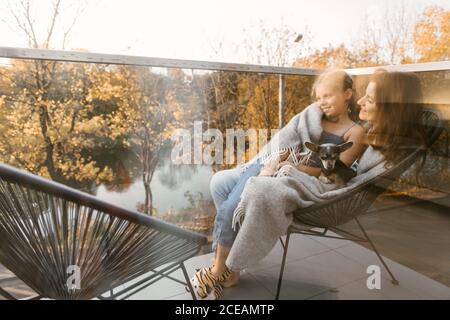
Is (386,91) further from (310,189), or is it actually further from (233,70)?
(233,70)

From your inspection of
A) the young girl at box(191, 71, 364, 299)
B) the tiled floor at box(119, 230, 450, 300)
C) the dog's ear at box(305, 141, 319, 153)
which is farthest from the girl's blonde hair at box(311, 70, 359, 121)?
the tiled floor at box(119, 230, 450, 300)

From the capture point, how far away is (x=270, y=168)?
5.77 feet

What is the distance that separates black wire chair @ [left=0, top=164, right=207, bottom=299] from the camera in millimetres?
882

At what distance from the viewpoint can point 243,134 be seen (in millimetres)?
2279

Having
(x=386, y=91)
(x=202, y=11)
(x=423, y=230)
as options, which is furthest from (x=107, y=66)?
(x=423, y=230)

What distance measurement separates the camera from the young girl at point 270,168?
1.57 metres

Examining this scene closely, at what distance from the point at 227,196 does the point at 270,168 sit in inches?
11.1

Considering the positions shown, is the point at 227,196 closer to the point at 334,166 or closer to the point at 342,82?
the point at 334,166

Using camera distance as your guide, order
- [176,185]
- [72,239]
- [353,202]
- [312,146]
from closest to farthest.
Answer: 1. [72,239]
2. [353,202]
3. [312,146]
4. [176,185]

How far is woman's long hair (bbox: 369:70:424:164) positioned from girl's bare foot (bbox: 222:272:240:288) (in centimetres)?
95

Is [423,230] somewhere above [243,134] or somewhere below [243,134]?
below

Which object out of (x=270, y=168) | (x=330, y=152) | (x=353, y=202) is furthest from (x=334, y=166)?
(x=270, y=168)

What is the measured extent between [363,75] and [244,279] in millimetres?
1265
